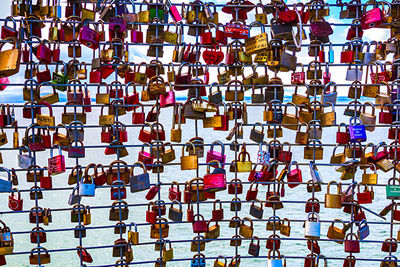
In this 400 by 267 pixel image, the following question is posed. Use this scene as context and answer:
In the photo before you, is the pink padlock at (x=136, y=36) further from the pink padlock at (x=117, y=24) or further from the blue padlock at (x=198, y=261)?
the blue padlock at (x=198, y=261)

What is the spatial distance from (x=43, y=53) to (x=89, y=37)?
315 millimetres

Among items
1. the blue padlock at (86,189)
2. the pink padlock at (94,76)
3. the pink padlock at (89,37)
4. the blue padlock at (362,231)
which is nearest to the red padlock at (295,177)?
the blue padlock at (362,231)

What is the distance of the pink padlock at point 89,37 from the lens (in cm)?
256

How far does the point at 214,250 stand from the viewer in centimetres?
662

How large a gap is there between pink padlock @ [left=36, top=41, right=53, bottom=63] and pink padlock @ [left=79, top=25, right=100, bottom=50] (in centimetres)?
22

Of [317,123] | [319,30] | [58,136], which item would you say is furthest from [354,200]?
[58,136]

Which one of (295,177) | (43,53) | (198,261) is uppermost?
(43,53)

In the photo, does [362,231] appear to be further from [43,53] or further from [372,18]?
[43,53]

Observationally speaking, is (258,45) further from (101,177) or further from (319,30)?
(101,177)

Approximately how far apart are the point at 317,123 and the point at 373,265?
4.66 meters

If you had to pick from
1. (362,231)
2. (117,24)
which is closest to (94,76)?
(117,24)

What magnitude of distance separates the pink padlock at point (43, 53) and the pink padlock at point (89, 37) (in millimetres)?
223

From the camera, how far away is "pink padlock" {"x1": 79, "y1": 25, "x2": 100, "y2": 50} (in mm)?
2562

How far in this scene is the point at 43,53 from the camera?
101 inches
